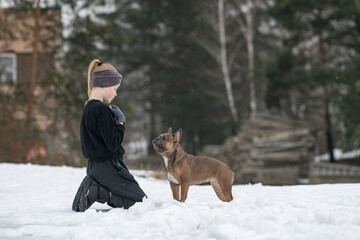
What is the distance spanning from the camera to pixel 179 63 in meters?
29.5

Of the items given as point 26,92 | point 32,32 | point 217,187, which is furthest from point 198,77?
point 217,187

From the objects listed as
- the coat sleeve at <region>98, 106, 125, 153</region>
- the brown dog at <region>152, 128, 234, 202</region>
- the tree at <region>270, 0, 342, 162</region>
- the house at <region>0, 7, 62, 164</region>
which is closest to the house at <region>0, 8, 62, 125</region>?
the house at <region>0, 7, 62, 164</region>

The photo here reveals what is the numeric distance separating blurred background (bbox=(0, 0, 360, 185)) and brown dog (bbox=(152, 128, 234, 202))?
8.43 m

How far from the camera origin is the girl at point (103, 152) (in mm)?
5852

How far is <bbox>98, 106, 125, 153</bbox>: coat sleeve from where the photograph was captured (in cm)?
575

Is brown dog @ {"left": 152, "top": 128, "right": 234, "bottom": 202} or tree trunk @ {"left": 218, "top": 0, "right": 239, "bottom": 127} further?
tree trunk @ {"left": 218, "top": 0, "right": 239, "bottom": 127}

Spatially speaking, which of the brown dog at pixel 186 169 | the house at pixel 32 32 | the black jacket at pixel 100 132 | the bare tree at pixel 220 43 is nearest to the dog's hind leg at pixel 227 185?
the brown dog at pixel 186 169

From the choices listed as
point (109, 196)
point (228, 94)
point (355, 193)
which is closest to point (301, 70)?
point (228, 94)

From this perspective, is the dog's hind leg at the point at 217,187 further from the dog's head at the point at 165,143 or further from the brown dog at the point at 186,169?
the dog's head at the point at 165,143

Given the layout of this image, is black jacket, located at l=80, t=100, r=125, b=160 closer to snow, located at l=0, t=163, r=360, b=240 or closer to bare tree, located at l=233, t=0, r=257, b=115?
snow, located at l=0, t=163, r=360, b=240

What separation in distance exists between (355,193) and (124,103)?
12.2m

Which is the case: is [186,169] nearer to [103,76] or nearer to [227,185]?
[227,185]

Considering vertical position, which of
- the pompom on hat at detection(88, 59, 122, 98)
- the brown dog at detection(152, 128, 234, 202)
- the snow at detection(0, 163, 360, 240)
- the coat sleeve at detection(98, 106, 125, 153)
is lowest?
the snow at detection(0, 163, 360, 240)

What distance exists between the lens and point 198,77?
29.0 meters
